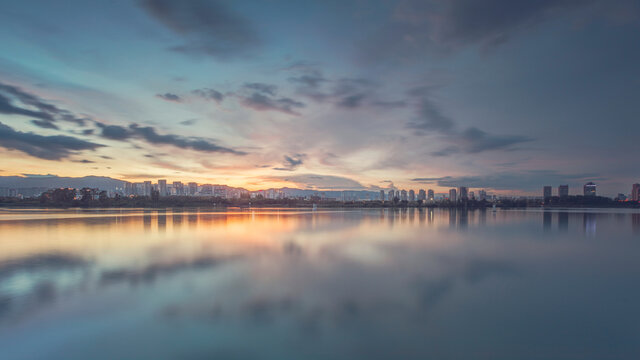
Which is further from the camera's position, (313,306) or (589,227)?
(589,227)

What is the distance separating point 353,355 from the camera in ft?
16.5

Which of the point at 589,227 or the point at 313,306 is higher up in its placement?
the point at 313,306

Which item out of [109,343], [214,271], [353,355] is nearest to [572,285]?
[353,355]

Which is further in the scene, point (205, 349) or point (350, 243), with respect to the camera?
point (350, 243)

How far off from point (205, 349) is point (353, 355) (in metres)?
2.38

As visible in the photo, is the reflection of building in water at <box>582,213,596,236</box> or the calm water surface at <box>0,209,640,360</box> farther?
the reflection of building in water at <box>582,213,596,236</box>

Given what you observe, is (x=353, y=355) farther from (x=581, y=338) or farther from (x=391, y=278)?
(x=391, y=278)

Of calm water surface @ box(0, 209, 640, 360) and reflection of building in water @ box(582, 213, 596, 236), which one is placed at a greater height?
calm water surface @ box(0, 209, 640, 360)

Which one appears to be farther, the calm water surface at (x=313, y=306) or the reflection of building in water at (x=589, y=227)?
the reflection of building in water at (x=589, y=227)

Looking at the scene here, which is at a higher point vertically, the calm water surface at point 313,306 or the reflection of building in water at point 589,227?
the calm water surface at point 313,306

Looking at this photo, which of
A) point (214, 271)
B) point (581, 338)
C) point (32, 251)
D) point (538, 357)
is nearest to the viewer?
point (538, 357)

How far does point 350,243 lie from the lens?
17.3m

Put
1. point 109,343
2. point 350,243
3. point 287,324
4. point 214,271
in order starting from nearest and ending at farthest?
point 109,343 → point 287,324 → point 214,271 → point 350,243

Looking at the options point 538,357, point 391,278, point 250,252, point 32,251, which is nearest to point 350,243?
point 250,252
